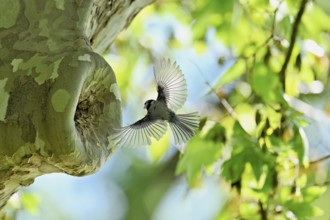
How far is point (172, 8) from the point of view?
2.23 meters

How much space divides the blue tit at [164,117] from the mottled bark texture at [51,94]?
0.04 m

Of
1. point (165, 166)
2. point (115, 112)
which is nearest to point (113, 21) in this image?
point (115, 112)

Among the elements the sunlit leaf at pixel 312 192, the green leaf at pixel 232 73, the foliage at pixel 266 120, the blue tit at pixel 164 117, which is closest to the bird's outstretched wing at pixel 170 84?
the blue tit at pixel 164 117

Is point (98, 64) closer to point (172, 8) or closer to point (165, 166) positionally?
point (172, 8)

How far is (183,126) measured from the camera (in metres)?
0.95

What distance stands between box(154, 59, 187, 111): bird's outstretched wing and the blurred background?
0.22 metres

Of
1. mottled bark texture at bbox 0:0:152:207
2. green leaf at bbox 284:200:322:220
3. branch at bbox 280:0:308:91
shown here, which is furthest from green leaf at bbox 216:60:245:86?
mottled bark texture at bbox 0:0:152:207

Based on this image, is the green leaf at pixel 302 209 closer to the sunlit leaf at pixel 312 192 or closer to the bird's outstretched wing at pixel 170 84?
the sunlit leaf at pixel 312 192

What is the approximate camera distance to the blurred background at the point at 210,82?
1.57 metres

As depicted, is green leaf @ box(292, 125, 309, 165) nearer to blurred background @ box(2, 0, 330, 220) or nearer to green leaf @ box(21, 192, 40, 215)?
blurred background @ box(2, 0, 330, 220)

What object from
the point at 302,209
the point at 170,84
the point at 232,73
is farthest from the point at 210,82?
the point at 170,84

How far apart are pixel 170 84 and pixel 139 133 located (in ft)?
0.30

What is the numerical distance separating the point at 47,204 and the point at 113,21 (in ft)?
6.21

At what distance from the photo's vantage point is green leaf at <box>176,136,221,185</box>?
1459 mm
